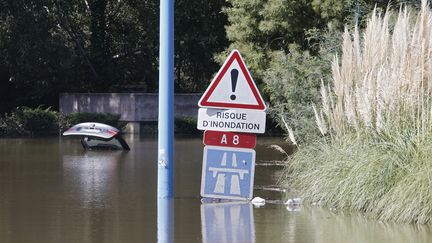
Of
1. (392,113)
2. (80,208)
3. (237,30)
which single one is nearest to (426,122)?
(392,113)

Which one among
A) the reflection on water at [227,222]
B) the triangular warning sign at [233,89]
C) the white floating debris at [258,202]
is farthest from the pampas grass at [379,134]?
the triangular warning sign at [233,89]

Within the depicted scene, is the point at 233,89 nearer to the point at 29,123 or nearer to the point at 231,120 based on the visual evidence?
the point at 231,120

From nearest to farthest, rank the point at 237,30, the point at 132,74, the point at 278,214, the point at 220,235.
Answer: the point at 220,235 < the point at 278,214 < the point at 237,30 < the point at 132,74

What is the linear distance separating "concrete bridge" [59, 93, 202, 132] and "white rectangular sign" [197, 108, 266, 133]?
25366 mm

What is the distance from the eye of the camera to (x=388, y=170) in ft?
36.8

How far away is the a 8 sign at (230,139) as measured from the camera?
10859 millimetres

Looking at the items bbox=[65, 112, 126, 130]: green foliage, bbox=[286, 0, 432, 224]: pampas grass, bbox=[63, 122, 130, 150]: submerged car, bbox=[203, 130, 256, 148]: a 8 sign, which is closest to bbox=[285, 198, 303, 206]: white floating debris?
bbox=[286, 0, 432, 224]: pampas grass

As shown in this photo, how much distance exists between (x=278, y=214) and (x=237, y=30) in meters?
16.2

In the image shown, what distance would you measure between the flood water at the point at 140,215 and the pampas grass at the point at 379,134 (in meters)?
0.33

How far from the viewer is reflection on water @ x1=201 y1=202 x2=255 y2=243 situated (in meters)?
10.1

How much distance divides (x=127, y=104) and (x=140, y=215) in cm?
2555

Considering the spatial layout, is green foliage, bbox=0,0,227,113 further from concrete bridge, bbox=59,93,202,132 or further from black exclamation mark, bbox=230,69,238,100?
black exclamation mark, bbox=230,69,238,100

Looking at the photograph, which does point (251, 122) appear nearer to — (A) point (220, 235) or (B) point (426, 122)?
(A) point (220, 235)

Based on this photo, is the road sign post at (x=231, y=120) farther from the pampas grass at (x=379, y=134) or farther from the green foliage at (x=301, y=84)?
the green foliage at (x=301, y=84)
